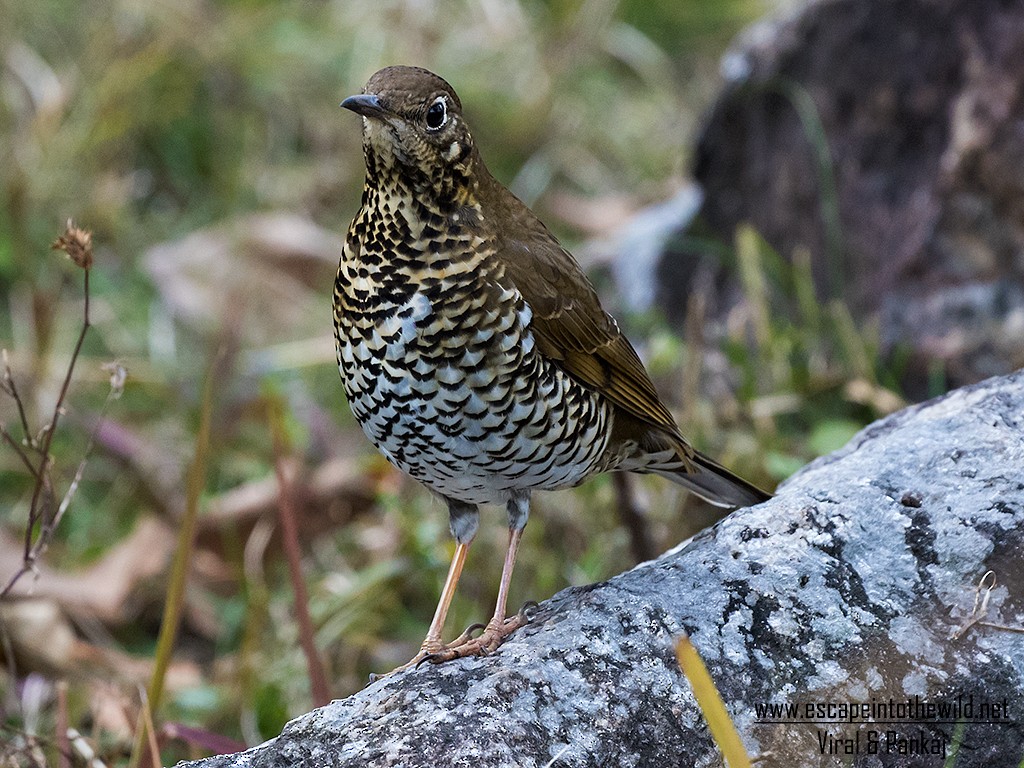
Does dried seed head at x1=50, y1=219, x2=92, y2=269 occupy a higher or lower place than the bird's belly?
higher

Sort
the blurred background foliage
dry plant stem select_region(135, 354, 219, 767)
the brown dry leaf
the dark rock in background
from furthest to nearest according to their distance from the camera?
the brown dry leaf → the dark rock in background → the blurred background foliage → dry plant stem select_region(135, 354, 219, 767)

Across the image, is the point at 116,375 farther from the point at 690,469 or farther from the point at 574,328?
the point at 690,469

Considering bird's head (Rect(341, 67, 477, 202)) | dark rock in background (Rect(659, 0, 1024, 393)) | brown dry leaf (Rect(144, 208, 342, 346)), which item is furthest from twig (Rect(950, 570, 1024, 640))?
brown dry leaf (Rect(144, 208, 342, 346))

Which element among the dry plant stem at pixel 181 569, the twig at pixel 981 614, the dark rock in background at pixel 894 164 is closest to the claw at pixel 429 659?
the dry plant stem at pixel 181 569

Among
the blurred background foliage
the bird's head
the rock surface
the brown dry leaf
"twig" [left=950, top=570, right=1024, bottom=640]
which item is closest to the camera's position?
the rock surface

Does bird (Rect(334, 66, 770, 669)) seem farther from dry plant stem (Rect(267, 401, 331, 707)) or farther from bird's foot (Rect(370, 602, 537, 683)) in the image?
dry plant stem (Rect(267, 401, 331, 707))

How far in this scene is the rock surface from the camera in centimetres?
214

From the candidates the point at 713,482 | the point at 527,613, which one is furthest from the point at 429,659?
the point at 713,482

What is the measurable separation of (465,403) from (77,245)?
828mm

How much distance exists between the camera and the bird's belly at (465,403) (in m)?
2.69

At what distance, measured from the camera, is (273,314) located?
637 cm

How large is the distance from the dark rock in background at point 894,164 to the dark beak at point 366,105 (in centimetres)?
275

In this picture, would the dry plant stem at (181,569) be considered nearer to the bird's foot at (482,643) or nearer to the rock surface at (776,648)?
the bird's foot at (482,643)

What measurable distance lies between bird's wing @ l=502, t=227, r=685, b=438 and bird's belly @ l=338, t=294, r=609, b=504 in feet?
0.21
